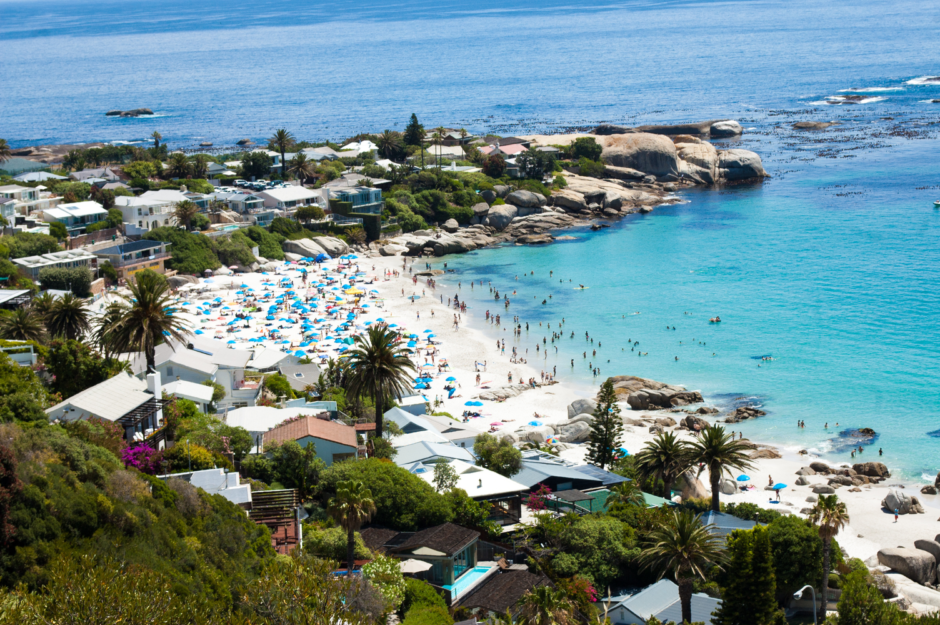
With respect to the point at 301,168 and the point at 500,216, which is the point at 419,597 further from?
the point at 301,168

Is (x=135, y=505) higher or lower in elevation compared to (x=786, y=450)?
higher

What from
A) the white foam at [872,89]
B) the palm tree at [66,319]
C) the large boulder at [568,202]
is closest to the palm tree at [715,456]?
the palm tree at [66,319]

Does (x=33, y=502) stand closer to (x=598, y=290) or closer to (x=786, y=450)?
(x=786, y=450)

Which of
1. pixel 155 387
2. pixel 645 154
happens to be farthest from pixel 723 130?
pixel 155 387

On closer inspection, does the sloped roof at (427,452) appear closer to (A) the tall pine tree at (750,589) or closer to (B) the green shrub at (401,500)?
(B) the green shrub at (401,500)

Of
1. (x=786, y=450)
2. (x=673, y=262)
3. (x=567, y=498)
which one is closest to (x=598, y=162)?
(x=673, y=262)

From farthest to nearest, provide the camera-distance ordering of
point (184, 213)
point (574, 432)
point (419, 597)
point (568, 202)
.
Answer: point (568, 202) → point (184, 213) → point (574, 432) → point (419, 597)
